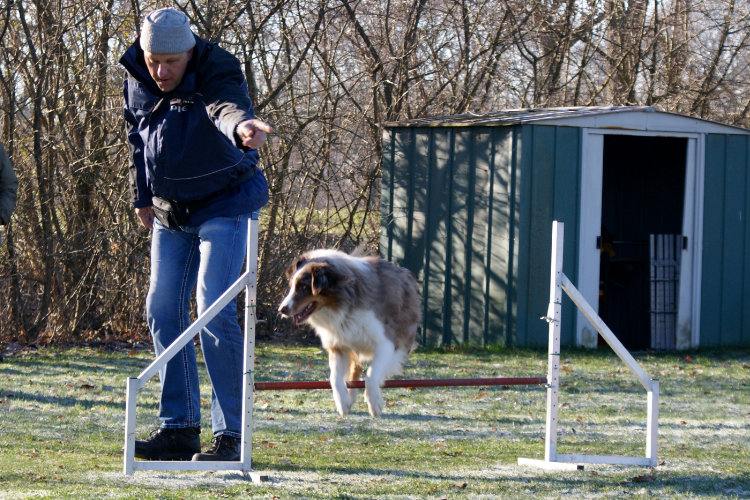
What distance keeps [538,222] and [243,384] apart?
6.44 metres

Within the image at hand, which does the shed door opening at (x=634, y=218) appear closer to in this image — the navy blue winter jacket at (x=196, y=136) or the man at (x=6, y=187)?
the man at (x=6, y=187)

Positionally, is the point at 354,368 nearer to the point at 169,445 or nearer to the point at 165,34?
the point at 169,445

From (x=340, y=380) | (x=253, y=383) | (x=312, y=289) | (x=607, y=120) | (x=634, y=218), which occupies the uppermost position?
(x=607, y=120)

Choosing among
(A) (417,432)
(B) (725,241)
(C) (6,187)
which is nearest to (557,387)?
(A) (417,432)

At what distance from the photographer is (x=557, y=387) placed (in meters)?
5.17

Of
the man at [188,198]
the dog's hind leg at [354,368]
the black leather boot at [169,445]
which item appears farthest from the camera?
the dog's hind leg at [354,368]

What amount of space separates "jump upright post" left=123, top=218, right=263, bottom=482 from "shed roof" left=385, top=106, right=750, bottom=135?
6314 mm

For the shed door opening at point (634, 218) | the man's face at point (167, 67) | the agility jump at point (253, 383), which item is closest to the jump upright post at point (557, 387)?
the agility jump at point (253, 383)

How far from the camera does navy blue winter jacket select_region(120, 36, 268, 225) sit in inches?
178

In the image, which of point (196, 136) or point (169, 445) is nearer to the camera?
point (196, 136)

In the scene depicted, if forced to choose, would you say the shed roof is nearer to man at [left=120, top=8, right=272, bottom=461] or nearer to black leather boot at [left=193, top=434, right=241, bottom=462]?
man at [left=120, top=8, right=272, bottom=461]

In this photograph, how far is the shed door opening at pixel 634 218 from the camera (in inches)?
502

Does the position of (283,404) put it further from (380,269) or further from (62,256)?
(62,256)

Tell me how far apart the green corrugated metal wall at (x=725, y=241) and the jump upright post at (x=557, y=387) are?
6433mm
